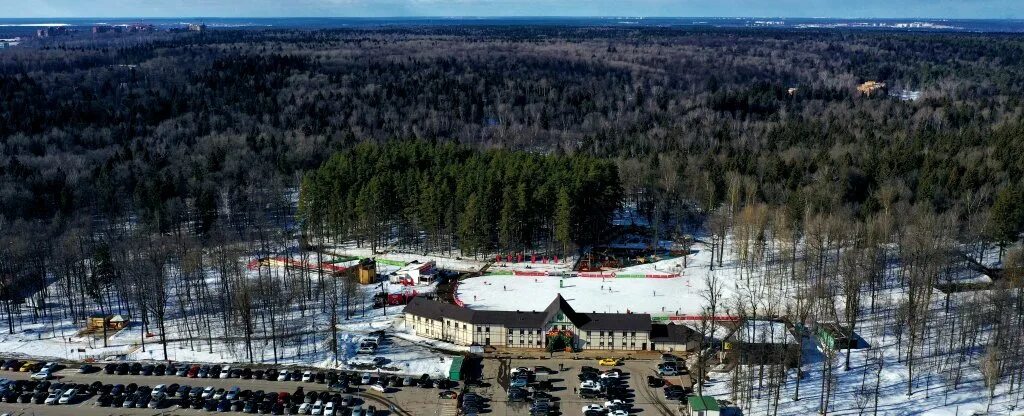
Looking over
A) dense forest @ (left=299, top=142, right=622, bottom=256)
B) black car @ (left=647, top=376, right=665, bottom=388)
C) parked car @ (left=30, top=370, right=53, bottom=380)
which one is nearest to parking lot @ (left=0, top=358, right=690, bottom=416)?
black car @ (left=647, top=376, right=665, bottom=388)

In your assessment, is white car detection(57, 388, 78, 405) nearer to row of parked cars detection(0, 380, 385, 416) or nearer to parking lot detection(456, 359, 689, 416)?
row of parked cars detection(0, 380, 385, 416)

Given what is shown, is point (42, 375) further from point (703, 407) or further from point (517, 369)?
point (703, 407)

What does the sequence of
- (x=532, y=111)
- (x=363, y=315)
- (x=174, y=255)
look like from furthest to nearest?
1. (x=532, y=111)
2. (x=174, y=255)
3. (x=363, y=315)

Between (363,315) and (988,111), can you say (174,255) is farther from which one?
(988,111)

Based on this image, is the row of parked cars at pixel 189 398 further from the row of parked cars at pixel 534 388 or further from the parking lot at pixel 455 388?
the row of parked cars at pixel 534 388

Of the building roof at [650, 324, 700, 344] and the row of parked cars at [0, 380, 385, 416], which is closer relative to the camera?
the row of parked cars at [0, 380, 385, 416]

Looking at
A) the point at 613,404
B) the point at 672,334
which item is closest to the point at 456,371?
the point at 613,404

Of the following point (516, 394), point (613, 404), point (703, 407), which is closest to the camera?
point (703, 407)

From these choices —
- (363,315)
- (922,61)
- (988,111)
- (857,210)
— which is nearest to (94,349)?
(363,315)
